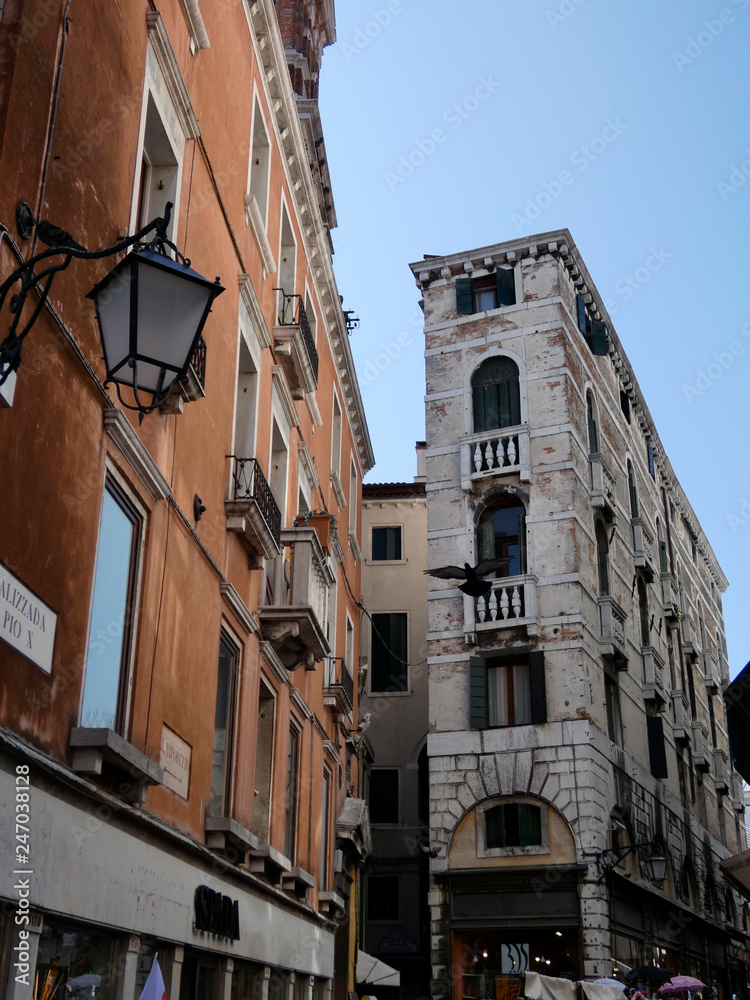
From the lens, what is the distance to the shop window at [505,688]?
23781 mm

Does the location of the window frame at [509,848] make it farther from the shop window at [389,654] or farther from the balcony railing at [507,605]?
the shop window at [389,654]

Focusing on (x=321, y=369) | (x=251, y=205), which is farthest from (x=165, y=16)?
(x=321, y=369)

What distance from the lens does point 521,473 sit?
25406mm

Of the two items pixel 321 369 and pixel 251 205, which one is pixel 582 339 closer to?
pixel 321 369

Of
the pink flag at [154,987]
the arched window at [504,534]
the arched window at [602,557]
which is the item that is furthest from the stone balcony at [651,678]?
the pink flag at [154,987]

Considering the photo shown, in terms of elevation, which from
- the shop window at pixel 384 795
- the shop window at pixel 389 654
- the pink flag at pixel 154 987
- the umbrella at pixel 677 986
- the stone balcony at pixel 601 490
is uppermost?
the stone balcony at pixel 601 490

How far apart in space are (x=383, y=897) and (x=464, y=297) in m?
15.3

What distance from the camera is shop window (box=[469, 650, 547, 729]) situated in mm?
23781

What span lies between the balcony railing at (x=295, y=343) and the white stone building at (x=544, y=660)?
34.1 ft

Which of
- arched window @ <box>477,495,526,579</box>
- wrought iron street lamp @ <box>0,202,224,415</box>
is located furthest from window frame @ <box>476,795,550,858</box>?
wrought iron street lamp @ <box>0,202,224,415</box>

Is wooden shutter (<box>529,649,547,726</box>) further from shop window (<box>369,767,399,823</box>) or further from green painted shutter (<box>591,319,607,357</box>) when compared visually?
green painted shutter (<box>591,319,607,357</box>)

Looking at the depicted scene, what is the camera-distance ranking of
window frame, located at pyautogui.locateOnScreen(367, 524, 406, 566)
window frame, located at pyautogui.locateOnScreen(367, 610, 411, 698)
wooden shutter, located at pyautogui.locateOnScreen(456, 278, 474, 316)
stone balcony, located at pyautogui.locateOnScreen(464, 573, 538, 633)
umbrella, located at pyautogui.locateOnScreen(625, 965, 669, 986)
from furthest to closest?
window frame, located at pyautogui.locateOnScreen(367, 524, 406, 566)
window frame, located at pyautogui.locateOnScreen(367, 610, 411, 698)
wooden shutter, located at pyautogui.locateOnScreen(456, 278, 474, 316)
stone balcony, located at pyautogui.locateOnScreen(464, 573, 538, 633)
umbrella, located at pyautogui.locateOnScreen(625, 965, 669, 986)

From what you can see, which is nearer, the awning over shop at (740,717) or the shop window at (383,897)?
the awning over shop at (740,717)

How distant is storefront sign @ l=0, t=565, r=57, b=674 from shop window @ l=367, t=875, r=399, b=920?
24.0 meters
